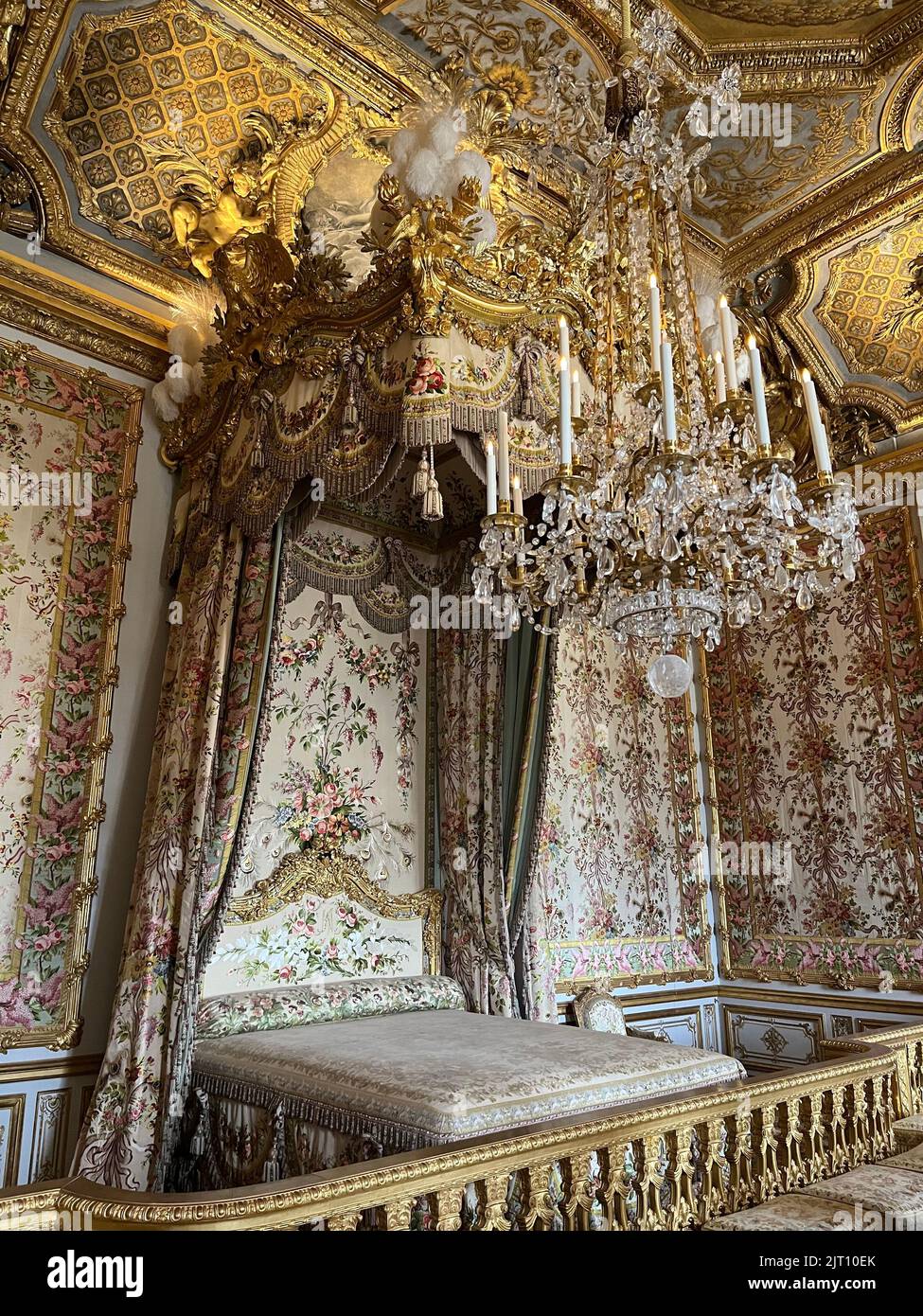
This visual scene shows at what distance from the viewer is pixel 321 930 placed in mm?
3691

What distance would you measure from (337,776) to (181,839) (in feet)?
3.48

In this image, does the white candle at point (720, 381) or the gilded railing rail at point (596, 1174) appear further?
the white candle at point (720, 381)

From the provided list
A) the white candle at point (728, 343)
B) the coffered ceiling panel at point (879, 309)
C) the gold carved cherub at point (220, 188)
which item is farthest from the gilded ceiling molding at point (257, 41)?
the coffered ceiling panel at point (879, 309)

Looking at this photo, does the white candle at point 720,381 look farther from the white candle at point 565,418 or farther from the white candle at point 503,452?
the white candle at point 503,452

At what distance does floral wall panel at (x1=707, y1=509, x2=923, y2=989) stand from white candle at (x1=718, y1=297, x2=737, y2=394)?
246cm

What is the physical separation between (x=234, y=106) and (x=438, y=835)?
122 inches

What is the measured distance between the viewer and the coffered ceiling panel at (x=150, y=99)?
3051mm

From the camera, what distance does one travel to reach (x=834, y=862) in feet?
15.6

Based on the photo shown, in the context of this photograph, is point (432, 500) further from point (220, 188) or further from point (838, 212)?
point (838, 212)

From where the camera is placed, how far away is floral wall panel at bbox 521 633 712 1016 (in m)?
4.62

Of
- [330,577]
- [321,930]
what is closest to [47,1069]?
[321,930]

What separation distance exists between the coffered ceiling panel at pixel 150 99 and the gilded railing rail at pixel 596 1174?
340 cm
